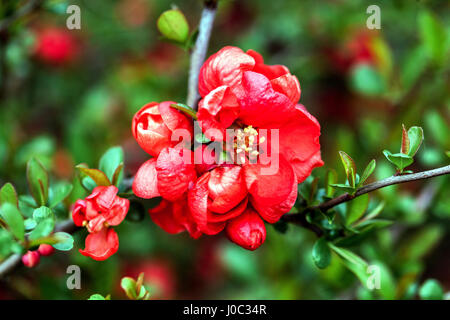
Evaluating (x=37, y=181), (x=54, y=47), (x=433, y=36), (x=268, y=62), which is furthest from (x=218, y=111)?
(x=54, y=47)

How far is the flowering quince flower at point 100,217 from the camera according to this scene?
76cm

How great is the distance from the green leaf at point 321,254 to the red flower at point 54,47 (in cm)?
150

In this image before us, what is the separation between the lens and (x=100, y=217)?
0.76 metres

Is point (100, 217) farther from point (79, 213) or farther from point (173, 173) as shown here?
point (173, 173)

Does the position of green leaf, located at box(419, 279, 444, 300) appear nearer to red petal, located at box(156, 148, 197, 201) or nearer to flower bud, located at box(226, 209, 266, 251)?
flower bud, located at box(226, 209, 266, 251)

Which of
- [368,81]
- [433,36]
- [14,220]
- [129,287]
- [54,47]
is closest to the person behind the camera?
[14,220]

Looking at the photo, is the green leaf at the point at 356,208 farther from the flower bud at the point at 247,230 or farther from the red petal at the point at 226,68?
the red petal at the point at 226,68

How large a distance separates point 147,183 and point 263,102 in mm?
238

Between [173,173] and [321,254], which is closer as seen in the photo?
[173,173]

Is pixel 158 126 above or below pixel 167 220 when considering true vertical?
above

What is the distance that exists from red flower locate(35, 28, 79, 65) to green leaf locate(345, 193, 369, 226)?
1490 mm

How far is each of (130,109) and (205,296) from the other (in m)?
0.83

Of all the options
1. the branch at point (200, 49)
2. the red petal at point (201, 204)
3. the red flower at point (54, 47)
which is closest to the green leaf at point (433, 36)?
the branch at point (200, 49)
